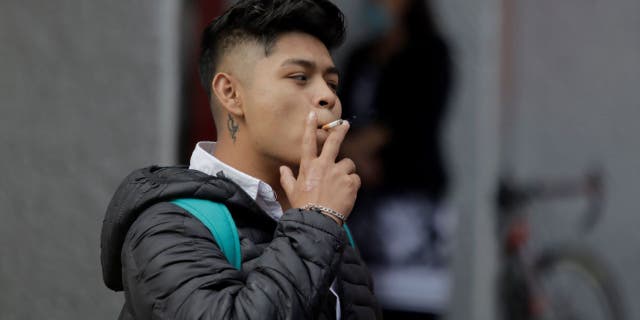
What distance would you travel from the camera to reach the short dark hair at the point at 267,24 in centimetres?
229

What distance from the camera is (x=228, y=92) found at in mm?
2344

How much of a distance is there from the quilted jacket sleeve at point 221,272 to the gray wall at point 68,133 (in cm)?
292

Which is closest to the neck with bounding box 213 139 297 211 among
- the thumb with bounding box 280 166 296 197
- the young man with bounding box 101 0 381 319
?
the young man with bounding box 101 0 381 319

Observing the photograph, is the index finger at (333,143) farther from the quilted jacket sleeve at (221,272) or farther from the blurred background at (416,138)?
the blurred background at (416,138)

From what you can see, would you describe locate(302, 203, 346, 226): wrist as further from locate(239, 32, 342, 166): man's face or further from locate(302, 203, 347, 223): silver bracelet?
locate(239, 32, 342, 166): man's face

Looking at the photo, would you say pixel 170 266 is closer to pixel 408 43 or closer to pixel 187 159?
pixel 187 159

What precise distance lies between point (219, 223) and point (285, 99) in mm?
359

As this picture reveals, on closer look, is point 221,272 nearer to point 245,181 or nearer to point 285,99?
point 245,181

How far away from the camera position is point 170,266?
194 cm

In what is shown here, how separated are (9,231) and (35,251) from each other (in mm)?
220

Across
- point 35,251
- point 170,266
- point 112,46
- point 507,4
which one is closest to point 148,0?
point 112,46

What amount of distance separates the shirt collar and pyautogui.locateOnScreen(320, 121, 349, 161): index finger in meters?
0.24

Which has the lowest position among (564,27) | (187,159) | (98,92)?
(187,159)

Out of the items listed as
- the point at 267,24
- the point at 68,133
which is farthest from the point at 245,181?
the point at 68,133
